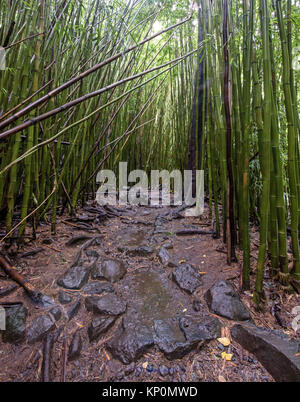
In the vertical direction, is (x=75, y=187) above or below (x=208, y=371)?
above

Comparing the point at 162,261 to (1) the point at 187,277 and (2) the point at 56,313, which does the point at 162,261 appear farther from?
(2) the point at 56,313

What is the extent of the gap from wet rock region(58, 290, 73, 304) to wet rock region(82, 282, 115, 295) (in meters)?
0.07

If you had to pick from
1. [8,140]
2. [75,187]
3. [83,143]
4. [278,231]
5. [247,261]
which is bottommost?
[247,261]

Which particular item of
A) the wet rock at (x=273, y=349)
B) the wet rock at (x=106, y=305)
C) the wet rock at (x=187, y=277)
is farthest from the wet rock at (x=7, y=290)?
the wet rock at (x=273, y=349)

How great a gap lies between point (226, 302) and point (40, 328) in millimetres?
615

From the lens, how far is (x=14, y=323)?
0.64m

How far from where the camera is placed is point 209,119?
1.15 metres

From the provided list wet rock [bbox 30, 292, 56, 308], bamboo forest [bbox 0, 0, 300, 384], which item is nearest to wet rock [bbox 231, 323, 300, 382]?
bamboo forest [bbox 0, 0, 300, 384]

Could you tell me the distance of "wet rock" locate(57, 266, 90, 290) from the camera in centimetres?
86

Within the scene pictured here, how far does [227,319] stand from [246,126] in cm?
67

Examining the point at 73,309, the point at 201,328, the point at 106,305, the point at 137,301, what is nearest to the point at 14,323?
the point at 73,309

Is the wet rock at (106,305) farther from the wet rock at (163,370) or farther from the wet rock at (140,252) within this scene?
the wet rock at (140,252)

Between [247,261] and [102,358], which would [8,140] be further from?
[247,261]
